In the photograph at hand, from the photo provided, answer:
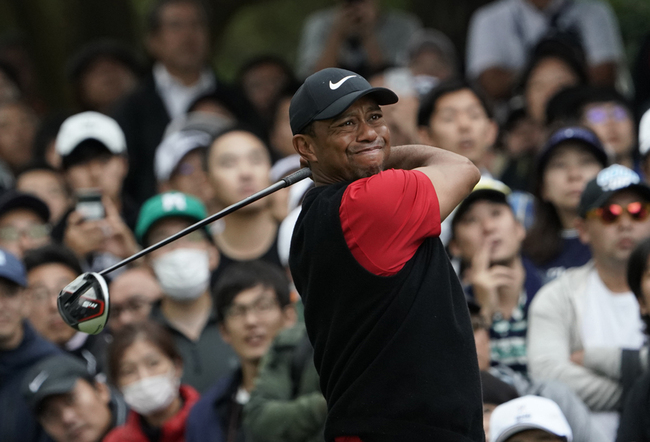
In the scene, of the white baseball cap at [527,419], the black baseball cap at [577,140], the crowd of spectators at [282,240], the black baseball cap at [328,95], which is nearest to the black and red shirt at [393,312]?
the crowd of spectators at [282,240]

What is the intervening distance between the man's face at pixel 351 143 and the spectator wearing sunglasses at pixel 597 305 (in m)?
2.33

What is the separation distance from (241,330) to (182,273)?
957mm

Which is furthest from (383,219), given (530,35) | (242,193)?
(530,35)

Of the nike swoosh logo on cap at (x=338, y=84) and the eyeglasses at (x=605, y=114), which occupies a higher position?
the nike swoosh logo on cap at (x=338, y=84)

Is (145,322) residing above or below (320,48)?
below

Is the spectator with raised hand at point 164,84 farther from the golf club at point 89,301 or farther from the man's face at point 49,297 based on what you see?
the golf club at point 89,301

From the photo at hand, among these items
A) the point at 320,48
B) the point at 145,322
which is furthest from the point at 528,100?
the point at 145,322

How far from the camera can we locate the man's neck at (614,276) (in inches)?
232

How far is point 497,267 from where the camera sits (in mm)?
6133

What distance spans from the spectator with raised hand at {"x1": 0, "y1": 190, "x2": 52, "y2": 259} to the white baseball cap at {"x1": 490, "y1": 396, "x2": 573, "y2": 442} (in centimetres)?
423

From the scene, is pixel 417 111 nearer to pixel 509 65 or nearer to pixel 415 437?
pixel 509 65

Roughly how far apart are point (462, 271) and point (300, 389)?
5.22 ft

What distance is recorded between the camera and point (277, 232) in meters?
7.46

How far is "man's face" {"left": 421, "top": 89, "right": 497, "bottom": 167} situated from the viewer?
7379mm
